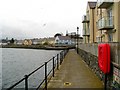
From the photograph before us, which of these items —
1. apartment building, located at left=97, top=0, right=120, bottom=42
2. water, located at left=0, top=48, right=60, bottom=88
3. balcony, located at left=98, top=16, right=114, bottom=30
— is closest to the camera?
water, located at left=0, top=48, right=60, bottom=88

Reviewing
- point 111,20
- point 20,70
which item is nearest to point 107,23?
point 111,20

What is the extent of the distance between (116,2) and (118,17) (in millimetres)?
1672

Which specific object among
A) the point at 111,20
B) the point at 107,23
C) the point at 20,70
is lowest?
the point at 20,70

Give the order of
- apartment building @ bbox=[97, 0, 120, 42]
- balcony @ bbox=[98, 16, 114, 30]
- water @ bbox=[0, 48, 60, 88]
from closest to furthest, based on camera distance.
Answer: water @ bbox=[0, 48, 60, 88]
apartment building @ bbox=[97, 0, 120, 42]
balcony @ bbox=[98, 16, 114, 30]

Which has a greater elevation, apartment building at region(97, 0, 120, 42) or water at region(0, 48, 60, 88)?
apartment building at region(97, 0, 120, 42)

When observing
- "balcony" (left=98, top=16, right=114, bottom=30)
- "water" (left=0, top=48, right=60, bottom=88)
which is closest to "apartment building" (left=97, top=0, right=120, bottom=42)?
"balcony" (left=98, top=16, right=114, bottom=30)

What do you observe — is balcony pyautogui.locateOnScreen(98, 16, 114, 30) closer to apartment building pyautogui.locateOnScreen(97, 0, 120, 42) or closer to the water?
apartment building pyautogui.locateOnScreen(97, 0, 120, 42)

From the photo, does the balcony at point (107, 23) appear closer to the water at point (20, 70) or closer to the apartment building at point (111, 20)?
the apartment building at point (111, 20)

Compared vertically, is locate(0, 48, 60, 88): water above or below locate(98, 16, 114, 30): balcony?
below

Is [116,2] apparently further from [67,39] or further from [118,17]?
[67,39]

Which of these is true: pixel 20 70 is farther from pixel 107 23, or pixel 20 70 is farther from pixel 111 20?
pixel 111 20

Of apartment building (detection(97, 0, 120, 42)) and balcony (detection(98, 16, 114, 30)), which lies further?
balcony (detection(98, 16, 114, 30))

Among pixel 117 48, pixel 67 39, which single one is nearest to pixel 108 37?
pixel 117 48

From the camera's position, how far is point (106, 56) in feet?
25.9
